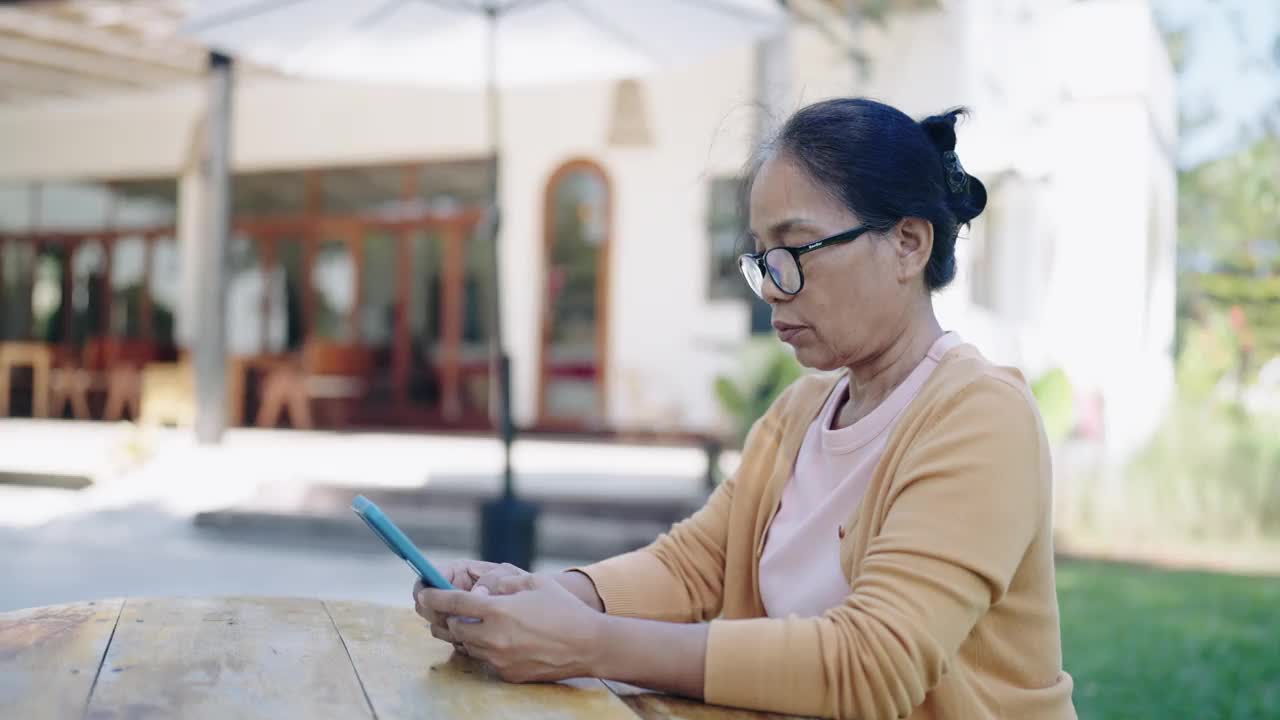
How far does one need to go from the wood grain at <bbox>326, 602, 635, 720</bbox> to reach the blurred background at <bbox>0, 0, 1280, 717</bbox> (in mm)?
971

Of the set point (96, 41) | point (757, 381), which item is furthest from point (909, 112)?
point (96, 41)

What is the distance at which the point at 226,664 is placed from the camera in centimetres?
129

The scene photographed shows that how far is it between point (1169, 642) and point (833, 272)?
13.0 ft

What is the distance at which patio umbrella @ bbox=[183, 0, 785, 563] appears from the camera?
450 cm

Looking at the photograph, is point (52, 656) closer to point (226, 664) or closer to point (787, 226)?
point (226, 664)

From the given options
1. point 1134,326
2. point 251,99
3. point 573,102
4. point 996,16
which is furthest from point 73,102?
point 1134,326

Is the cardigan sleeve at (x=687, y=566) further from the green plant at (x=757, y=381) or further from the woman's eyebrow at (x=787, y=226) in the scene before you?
the green plant at (x=757, y=381)

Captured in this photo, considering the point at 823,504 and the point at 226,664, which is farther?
the point at 823,504

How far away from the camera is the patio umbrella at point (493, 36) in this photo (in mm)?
4496

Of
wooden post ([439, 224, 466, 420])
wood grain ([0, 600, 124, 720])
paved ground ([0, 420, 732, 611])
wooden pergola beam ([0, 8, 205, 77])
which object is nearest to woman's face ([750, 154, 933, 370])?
wood grain ([0, 600, 124, 720])

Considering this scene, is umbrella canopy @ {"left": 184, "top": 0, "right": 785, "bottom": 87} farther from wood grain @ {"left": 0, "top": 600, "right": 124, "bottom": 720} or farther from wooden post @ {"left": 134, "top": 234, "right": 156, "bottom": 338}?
wooden post @ {"left": 134, "top": 234, "right": 156, "bottom": 338}

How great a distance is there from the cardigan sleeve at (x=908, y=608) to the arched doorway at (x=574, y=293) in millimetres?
9391

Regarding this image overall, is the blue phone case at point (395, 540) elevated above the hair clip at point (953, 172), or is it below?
below

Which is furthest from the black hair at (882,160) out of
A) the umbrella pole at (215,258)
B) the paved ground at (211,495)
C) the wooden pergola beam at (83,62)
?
the wooden pergola beam at (83,62)
